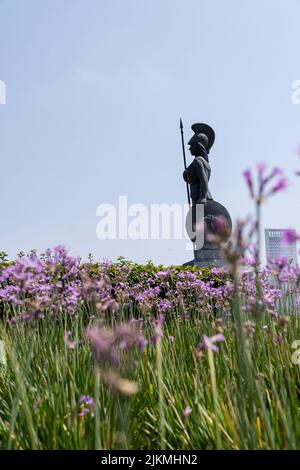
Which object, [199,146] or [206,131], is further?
[206,131]

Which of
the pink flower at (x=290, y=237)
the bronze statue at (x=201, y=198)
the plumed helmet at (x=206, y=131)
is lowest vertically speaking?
the pink flower at (x=290, y=237)

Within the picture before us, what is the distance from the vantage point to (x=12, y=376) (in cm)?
293

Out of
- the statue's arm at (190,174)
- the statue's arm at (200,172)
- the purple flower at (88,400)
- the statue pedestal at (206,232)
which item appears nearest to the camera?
the purple flower at (88,400)

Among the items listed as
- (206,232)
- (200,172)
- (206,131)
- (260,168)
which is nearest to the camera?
(260,168)

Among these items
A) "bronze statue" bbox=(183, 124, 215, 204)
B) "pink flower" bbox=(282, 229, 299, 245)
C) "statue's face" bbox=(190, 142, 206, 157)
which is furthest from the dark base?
"pink flower" bbox=(282, 229, 299, 245)

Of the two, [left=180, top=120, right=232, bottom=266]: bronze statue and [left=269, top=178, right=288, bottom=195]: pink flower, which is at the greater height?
[left=180, top=120, right=232, bottom=266]: bronze statue

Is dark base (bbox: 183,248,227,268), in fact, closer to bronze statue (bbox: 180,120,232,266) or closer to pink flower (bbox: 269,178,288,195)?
bronze statue (bbox: 180,120,232,266)

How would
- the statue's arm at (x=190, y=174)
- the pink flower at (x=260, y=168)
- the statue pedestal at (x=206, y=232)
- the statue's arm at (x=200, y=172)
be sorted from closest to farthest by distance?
1. the pink flower at (x=260, y=168)
2. the statue pedestal at (x=206, y=232)
3. the statue's arm at (x=200, y=172)
4. the statue's arm at (x=190, y=174)

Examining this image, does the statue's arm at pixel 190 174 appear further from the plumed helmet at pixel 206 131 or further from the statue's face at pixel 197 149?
the plumed helmet at pixel 206 131

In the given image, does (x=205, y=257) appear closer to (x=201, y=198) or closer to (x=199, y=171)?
(x=201, y=198)

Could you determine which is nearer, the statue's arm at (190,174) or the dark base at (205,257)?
the dark base at (205,257)

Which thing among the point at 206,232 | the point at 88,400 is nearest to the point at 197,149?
the point at 206,232

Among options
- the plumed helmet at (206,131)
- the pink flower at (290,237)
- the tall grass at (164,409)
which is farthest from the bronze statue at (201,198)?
the pink flower at (290,237)

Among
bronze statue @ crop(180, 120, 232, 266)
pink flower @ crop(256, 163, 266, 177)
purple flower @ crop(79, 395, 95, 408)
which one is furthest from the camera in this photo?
bronze statue @ crop(180, 120, 232, 266)
